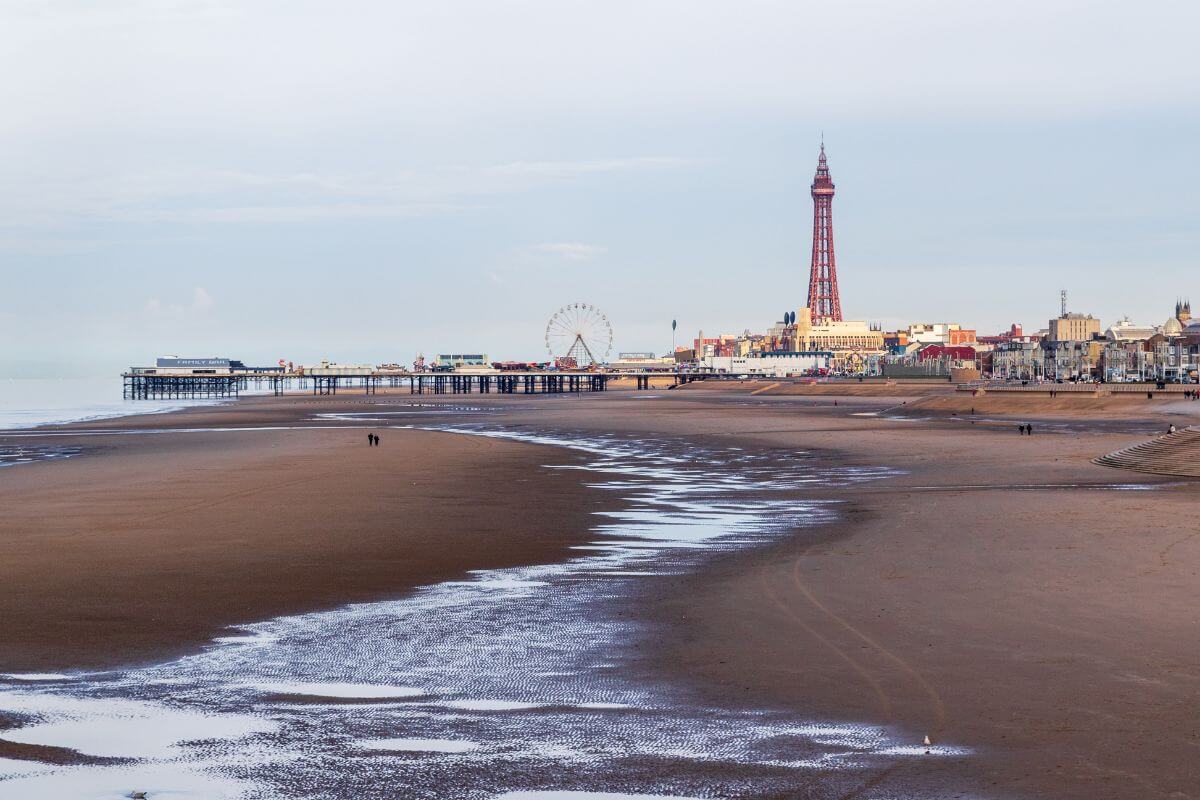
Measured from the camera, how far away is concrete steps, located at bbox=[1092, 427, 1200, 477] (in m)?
33.9

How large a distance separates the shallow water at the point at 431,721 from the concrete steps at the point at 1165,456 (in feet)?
77.6

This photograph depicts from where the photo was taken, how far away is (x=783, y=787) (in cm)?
880

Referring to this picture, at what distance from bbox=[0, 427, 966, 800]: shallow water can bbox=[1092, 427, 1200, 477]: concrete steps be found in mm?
23663

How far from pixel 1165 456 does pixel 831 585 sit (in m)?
22.8

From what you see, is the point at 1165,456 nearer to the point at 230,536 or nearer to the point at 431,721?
the point at 230,536

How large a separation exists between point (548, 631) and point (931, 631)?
445cm

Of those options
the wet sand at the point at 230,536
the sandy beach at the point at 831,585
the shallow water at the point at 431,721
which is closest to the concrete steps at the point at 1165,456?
the sandy beach at the point at 831,585

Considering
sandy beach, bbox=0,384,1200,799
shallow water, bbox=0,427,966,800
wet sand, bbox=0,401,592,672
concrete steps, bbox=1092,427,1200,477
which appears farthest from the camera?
concrete steps, bbox=1092,427,1200,477

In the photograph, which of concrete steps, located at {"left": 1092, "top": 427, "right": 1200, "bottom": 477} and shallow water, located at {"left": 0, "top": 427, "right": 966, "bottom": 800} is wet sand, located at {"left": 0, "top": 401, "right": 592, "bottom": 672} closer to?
shallow water, located at {"left": 0, "top": 427, "right": 966, "bottom": 800}

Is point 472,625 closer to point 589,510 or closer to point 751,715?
point 751,715

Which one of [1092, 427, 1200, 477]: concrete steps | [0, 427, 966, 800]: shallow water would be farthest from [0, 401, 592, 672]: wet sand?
[1092, 427, 1200, 477]: concrete steps

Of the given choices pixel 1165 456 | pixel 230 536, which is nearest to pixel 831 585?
pixel 230 536

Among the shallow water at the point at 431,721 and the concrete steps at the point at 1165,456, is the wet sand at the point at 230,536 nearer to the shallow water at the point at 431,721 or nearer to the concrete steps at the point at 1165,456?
the shallow water at the point at 431,721

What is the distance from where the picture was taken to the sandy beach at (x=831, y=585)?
10.3 m
